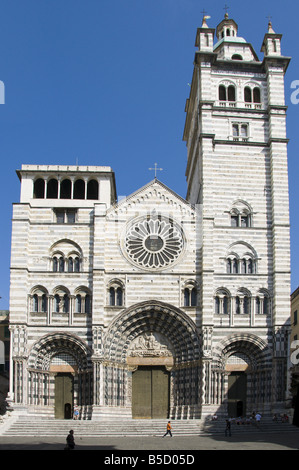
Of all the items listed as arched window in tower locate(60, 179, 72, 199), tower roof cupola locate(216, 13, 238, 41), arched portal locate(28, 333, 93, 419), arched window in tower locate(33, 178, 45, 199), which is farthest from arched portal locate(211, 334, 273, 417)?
tower roof cupola locate(216, 13, 238, 41)

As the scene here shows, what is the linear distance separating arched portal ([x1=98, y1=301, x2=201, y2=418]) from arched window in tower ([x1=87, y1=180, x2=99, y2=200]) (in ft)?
24.3

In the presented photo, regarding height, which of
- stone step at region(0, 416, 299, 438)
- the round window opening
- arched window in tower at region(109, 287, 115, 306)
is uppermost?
the round window opening

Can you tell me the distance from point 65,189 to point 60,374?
11.0 m

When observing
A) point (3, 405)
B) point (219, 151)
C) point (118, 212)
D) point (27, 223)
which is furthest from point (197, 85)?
point (3, 405)

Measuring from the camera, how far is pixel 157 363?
120 feet

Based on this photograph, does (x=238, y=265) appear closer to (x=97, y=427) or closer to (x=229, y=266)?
(x=229, y=266)

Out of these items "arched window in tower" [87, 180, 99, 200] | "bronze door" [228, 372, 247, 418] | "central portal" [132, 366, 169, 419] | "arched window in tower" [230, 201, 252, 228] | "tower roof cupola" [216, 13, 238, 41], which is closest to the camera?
"bronze door" [228, 372, 247, 418]

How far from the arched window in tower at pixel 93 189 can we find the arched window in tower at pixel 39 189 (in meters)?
2.72

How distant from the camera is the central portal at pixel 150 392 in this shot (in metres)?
36.0

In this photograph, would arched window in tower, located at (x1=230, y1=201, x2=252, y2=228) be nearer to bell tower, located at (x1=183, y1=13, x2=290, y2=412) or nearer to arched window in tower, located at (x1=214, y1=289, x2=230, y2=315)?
bell tower, located at (x1=183, y1=13, x2=290, y2=412)

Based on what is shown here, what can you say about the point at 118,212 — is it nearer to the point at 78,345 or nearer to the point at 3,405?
the point at 78,345

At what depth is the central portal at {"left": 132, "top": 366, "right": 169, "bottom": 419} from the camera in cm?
3603

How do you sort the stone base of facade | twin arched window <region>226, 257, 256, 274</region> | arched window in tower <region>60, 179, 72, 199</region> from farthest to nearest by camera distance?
arched window in tower <region>60, 179, 72, 199</region>, twin arched window <region>226, 257, 256, 274</region>, the stone base of facade

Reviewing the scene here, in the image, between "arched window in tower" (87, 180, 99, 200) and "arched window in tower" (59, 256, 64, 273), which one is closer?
"arched window in tower" (59, 256, 64, 273)
